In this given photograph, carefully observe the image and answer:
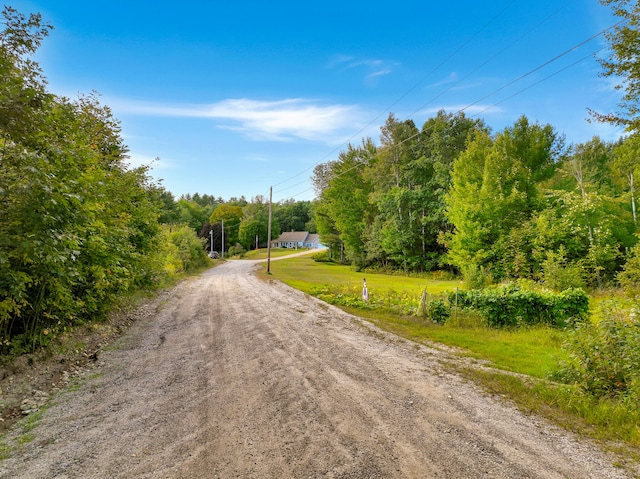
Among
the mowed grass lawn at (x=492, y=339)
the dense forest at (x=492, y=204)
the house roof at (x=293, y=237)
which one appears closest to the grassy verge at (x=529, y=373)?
the mowed grass lawn at (x=492, y=339)

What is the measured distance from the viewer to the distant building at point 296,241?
273 ft

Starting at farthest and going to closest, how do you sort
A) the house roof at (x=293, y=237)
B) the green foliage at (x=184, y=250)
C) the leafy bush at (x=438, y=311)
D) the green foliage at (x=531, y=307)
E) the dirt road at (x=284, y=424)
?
1. the house roof at (x=293, y=237)
2. the green foliage at (x=184, y=250)
3. the leafy bush at (x=438, y=311)
4. the green foliage at (x=531, y=307)
5. the dirt road at (x=284, y=424)

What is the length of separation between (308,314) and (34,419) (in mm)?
7801

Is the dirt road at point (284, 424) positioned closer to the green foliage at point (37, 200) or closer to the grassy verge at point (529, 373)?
the grassy verge at point (529, 373)

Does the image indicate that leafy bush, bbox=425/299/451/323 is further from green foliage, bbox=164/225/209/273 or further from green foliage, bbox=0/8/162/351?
green foliage, bbox=164/225/209/273

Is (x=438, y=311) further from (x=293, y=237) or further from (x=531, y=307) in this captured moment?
(x=293, y=237)

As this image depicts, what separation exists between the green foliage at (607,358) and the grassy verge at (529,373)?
0.87ft

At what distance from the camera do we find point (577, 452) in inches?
142

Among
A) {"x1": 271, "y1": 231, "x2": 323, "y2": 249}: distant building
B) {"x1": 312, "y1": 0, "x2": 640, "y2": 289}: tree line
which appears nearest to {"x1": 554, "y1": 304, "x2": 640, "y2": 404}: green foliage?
{"x1": 312, "y1": 0, "x2": 640, "y2": 289}: tree line

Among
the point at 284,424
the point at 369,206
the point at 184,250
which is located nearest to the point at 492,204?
the point at 369,206

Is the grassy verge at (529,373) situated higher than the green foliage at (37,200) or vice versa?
the green foliage at (37,200)

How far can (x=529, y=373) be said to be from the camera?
19.9ft

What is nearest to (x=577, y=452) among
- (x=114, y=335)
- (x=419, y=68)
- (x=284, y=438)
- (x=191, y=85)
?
(x=284, y=438)

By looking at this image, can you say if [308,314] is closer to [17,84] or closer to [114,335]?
[114,335]
